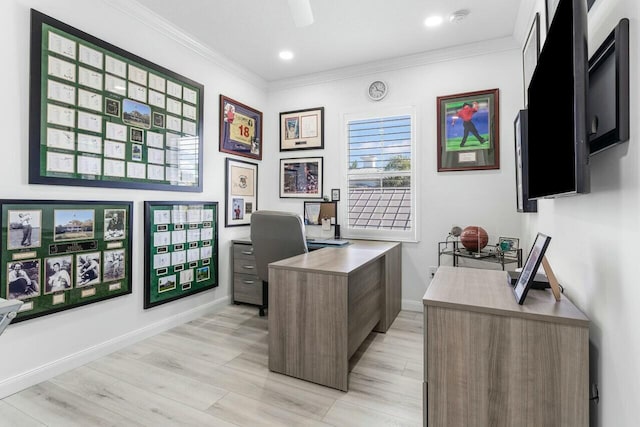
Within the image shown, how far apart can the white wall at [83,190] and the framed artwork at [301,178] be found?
0.95 meters

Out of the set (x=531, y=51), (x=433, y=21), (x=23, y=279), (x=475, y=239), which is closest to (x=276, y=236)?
(x=23, y=279)

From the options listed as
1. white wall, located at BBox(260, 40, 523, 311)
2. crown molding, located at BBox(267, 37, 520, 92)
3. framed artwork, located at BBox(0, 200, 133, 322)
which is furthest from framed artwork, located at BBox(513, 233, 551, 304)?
crown molding, located at BBox(267, 37, 520, 92)

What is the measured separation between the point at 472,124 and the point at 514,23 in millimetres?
891

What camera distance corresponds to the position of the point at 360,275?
7.80 feet

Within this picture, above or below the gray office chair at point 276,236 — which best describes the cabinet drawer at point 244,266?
below

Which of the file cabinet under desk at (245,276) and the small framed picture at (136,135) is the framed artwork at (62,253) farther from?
the file cabinet under desk at (245,276)

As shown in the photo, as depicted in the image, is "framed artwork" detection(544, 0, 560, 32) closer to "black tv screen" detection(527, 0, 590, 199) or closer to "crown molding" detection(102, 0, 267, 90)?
"black tv screen" detection(527, 0, 590, 199)

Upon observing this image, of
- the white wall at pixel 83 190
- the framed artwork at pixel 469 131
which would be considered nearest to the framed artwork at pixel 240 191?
the white wall at pixel 83 190

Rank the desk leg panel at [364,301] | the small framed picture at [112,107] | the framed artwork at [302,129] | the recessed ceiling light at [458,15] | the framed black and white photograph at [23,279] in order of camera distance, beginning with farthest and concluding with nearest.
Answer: the framed artwork at [302,129]
the recessed ceiling light at [458,15]
the small framed picture at [112,107]
the desk leg panel at [364,301]
the framed black and white photograph at [23,279]

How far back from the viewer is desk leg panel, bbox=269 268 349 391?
78.5 inches

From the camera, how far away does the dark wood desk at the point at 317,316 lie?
200 centimetres

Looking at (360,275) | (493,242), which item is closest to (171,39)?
(360,275)

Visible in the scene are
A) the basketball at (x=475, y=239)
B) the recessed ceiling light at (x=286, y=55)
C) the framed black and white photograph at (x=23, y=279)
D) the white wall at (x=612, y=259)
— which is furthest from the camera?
the recessed ceiling light at (x=286, y=55)

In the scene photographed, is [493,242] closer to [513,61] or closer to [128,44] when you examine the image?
[513,61]
